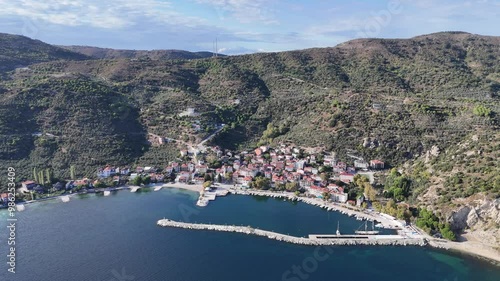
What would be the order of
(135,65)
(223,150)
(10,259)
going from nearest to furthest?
(10,259)
(223,150)
(135,65)

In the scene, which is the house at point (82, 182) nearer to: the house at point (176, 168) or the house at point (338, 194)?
the house at point (176, 168)

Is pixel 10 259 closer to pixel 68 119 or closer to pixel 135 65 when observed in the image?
pixel 68 119

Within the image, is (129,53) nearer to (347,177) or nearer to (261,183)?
(261,183)

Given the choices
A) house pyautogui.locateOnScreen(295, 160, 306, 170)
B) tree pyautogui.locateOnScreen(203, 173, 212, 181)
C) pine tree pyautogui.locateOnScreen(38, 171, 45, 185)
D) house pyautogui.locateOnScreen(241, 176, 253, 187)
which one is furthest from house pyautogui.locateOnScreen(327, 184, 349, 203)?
pine tree pyautogui.locateOnScreen(38, 171, 45, 185)

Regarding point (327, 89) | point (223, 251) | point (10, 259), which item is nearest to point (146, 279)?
point (223, 251)

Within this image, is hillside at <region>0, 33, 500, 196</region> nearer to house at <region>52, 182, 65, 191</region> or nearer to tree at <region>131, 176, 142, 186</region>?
house at <region>52, 182, 65, 191</region>

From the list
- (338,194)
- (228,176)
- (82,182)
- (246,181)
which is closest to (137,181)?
(82,182)

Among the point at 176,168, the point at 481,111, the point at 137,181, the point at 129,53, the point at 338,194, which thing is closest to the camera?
the point at 338,194
